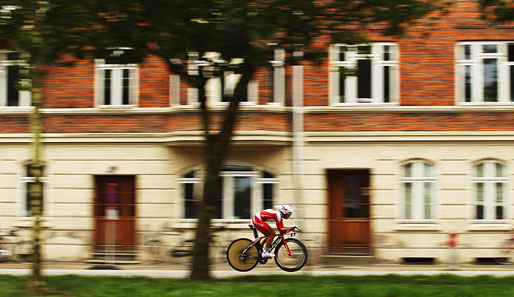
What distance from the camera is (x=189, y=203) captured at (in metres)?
19.4

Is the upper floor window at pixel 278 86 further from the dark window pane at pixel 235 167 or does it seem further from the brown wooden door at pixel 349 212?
the brown wooden door at pixel 349 212

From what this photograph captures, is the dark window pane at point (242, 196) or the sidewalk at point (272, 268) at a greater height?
the dark window pane at point (242, 196)

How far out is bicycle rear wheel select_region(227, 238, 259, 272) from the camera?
17.0 m

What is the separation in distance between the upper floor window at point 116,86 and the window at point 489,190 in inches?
367

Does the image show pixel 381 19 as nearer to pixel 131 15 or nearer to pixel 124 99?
pixel 131 15

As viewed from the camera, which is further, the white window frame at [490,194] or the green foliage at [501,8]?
the white window frame at [490,194]

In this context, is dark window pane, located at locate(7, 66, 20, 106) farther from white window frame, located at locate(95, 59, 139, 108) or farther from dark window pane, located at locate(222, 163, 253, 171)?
dark window pane, located at locate(222, 163, 253, 171)

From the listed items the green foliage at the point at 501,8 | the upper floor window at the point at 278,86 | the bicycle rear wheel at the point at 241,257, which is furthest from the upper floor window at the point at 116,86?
the green foliage at the point at 501,8

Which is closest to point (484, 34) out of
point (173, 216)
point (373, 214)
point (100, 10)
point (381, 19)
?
A: point (373, 214)

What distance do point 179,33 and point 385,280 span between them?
6.03 m

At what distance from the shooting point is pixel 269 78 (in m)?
18.9

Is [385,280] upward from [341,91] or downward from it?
downward

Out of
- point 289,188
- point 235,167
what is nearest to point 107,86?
point 235,167

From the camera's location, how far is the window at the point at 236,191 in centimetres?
1917
